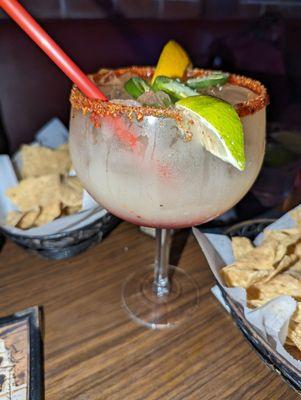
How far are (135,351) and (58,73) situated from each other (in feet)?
2.88

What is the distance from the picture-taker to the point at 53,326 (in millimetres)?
564

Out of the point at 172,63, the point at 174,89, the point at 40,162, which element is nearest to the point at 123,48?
the point at 40,162

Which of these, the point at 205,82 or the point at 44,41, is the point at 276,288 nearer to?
the point at 205,82

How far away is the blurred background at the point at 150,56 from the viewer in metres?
0.93

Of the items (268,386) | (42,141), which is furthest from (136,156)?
(42,141)

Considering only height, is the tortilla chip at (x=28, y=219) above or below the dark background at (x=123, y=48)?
below

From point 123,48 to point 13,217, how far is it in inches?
31.4

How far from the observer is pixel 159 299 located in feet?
2.15

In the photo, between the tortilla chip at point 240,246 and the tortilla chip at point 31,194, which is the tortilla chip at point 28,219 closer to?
the tortilla chip at point 31,194

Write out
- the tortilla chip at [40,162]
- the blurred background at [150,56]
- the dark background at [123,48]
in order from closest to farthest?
the tortilla chip at [40,162] < the blurred background at [150,56] < the dark background at [123,48]

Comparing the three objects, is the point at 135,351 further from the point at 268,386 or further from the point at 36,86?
the point at 36,86

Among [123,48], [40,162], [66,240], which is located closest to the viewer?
[66,240]

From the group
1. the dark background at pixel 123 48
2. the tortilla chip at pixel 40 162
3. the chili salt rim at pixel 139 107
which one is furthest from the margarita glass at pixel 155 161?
the dark background at pixel 123 48

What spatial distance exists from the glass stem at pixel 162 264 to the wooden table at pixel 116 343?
0.17ft
